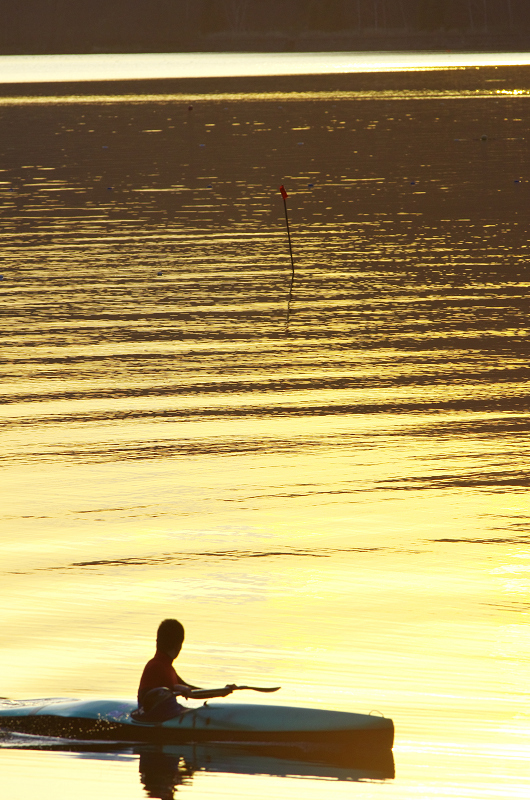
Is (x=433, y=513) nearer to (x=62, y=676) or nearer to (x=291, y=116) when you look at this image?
(x=62, y=676)

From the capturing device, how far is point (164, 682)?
32.7 feet

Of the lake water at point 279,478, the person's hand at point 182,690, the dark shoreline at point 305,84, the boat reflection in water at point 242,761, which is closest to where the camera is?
the boat reflection in water at point 242,761

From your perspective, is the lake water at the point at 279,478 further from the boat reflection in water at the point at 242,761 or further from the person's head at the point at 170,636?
the person's head at the point at 170,636

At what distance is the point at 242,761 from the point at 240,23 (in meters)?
183

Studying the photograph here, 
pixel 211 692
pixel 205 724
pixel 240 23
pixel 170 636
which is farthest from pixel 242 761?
pixel 240 23

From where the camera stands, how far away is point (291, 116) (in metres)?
72.1

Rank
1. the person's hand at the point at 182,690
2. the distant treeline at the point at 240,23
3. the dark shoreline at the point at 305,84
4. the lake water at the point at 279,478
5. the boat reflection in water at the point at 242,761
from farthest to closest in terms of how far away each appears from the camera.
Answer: the distant treeline at the point at 240,23 < the dark shoreline at the point at 305,84 < the lake water at the point at 279,478 < the person's hand at the point at 182,690 < the boat reflection in water at the point at 242,761

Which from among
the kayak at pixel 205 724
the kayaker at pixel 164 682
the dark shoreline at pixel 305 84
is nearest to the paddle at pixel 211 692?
the kayaker at pixel 164 682

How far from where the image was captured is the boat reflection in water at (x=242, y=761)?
9.66 meters

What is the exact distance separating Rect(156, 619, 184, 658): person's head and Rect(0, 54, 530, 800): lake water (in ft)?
2.87

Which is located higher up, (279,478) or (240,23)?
(240,23)

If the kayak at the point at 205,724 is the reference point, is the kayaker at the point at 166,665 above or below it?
above

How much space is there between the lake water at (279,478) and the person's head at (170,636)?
87cm

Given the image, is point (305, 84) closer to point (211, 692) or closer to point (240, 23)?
point (240, 23)
